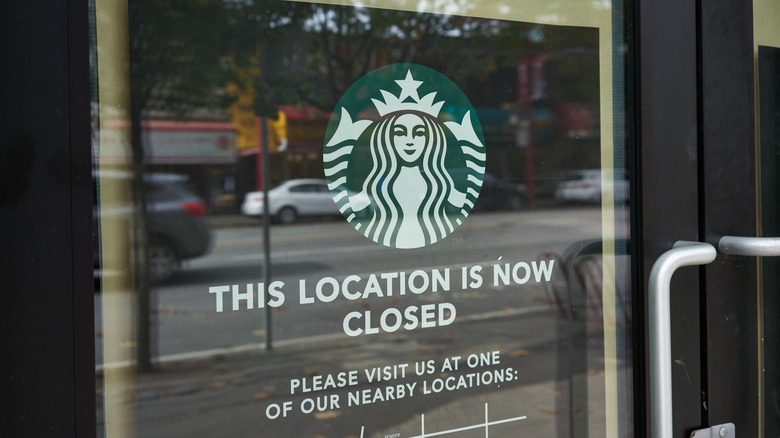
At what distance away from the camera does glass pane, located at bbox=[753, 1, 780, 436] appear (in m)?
1.60

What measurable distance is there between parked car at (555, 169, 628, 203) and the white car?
46cm

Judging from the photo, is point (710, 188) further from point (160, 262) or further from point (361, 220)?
point (160, 262)

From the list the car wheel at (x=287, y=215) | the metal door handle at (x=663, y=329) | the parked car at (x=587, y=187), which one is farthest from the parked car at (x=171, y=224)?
the metal door handle at (x=663, y=329)

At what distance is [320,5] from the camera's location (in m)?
1.22

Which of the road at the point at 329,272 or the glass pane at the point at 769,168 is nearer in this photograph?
the road at the point at 329,272

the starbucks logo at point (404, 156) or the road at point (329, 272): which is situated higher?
the starbucks logo at point (404, 156)

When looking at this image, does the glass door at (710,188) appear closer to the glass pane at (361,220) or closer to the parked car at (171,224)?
the glass pane at (361,220)

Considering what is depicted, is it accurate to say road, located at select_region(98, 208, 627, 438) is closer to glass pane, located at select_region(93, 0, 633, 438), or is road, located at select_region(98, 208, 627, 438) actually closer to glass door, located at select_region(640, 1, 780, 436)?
glass pane, located at select_region(93, 0, 633, 438)

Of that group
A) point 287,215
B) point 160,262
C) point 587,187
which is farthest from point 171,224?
point 587,187

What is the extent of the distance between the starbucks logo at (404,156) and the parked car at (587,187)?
7.7 inches

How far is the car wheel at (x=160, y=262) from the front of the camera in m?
1.10

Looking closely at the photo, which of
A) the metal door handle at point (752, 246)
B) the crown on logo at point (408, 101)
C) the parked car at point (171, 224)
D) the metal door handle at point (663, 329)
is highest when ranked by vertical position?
the crown on logo at point (408, 101)

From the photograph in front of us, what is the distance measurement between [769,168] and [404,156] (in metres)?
0.87

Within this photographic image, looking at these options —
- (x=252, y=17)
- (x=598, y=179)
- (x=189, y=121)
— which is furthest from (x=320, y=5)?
(x=598, y=179)
